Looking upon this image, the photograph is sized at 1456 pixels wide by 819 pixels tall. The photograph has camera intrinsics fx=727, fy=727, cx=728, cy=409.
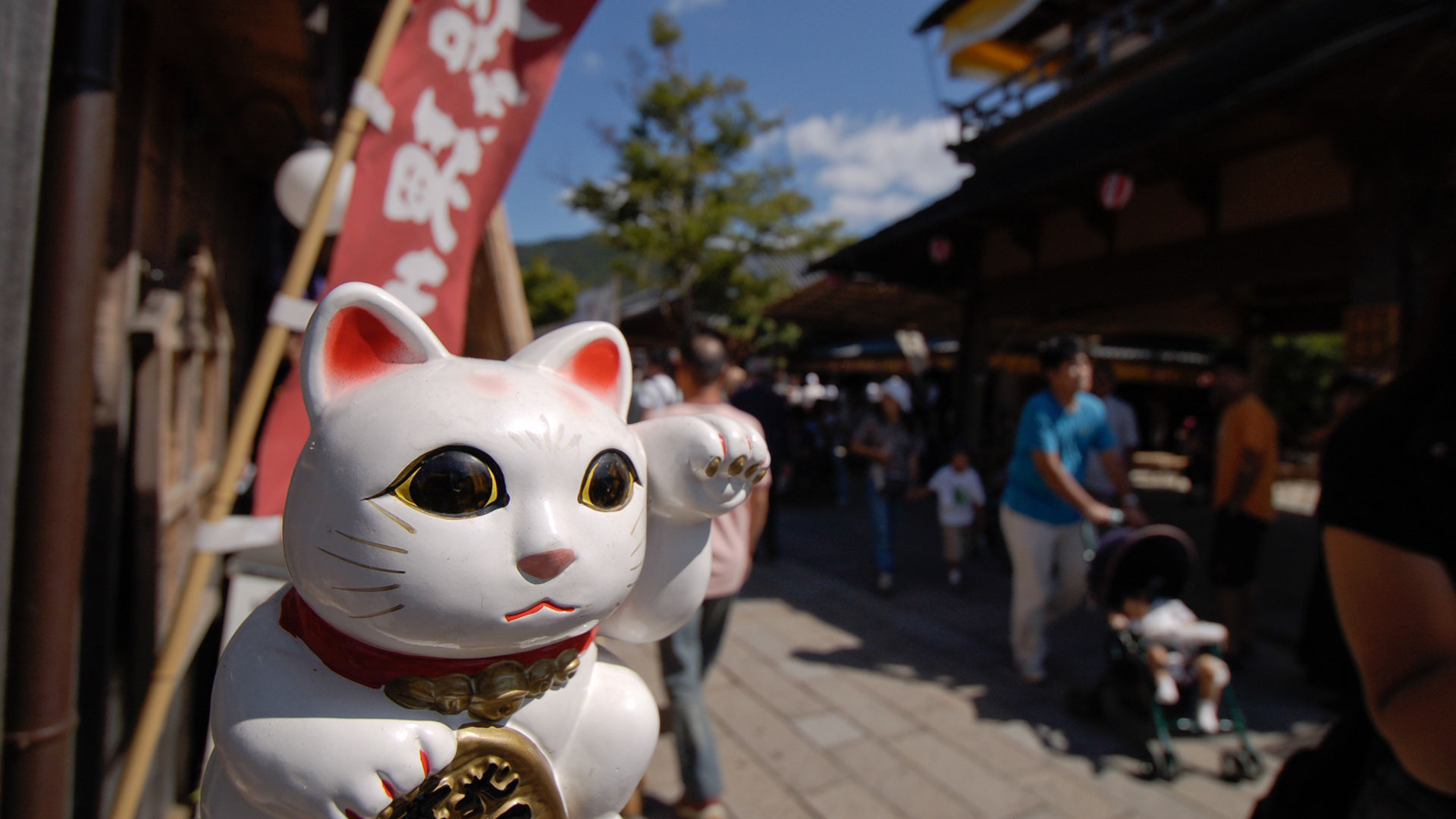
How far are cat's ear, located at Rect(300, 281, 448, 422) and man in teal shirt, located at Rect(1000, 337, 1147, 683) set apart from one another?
3.19m

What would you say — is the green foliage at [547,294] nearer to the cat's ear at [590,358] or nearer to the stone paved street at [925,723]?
the stone paved street at [925,723]

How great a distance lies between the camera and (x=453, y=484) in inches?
33.8

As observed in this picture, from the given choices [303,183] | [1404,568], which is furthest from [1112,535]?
[303,183]

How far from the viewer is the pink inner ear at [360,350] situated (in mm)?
968

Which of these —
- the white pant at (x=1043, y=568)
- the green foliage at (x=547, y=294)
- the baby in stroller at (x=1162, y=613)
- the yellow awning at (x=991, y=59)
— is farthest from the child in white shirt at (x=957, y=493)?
the green foliage at (x=547, y=294)

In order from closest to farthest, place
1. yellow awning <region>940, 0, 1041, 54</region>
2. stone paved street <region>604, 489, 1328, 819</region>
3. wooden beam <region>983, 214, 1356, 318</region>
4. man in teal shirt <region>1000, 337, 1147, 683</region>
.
→ stone paved street <region>604, 489, 1328, 819</region> < man in teal shirt <region>1000, 337, 1147, 683</region> < wooden beam <region>983, 214, 1356, 318</region> < yellow awning <region>940, 0, 1041, 54</region>

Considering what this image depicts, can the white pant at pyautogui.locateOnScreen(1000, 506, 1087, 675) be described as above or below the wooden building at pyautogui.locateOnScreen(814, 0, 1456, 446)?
below

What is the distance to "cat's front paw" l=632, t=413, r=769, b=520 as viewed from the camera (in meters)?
1.04

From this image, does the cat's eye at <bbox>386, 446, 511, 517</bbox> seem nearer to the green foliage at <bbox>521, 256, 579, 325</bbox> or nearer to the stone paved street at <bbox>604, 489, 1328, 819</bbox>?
the stone paved street at <bbox>604, 489, 1328, 819</bbox>

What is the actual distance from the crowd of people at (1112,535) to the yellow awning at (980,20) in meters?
6.61

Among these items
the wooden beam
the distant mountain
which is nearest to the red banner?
the wooden beam

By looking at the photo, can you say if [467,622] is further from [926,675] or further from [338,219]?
[926,675]

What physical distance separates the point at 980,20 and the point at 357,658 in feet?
40.7

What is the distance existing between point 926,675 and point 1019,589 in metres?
0.73
